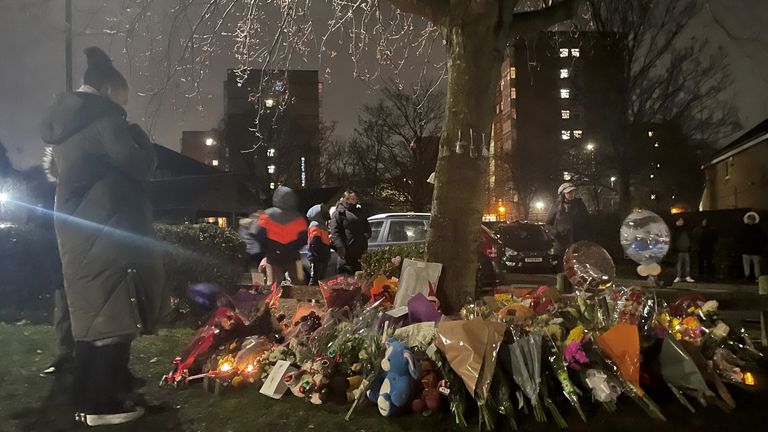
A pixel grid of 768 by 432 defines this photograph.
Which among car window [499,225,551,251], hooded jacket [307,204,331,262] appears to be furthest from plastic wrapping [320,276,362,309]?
car window [499,225,551,251]

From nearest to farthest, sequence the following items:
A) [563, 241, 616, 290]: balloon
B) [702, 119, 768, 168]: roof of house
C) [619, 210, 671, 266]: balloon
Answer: [563, 241, 616, 290]: balloon → [619, 210, 671, 266]: balloon → [702, 119, 768, 168]: roof of house

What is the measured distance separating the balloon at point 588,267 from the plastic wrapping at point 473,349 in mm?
2046

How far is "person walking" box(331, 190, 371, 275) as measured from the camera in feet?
29.4

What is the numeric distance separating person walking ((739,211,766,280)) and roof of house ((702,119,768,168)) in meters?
9.76

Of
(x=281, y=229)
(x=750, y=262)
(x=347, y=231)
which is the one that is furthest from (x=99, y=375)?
(x=750, y=262)

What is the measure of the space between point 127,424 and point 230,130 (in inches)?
1669

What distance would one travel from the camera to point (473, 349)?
12.2 feet

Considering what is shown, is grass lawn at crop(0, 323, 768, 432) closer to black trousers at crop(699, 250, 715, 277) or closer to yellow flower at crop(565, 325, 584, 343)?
yellow flower at crop(565, 325, 584, 343)

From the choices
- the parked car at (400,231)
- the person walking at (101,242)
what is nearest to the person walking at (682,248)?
the parked car at (400,231)

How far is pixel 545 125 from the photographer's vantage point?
174ft

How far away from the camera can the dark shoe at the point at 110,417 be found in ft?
11.8

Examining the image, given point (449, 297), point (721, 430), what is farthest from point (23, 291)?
point (721, 430)

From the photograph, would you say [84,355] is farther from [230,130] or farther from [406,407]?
[230,130]

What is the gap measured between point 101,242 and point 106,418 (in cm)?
120
